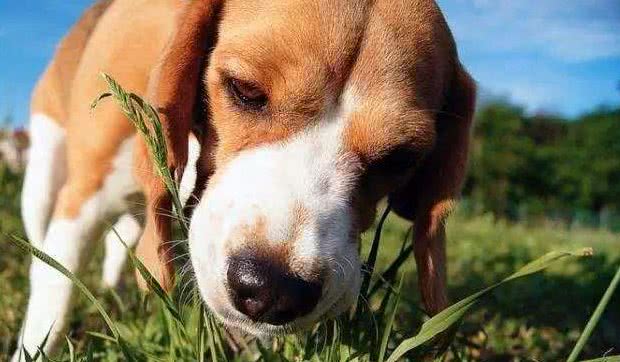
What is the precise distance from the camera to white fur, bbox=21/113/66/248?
497 cm

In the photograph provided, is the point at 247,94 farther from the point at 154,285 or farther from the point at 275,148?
the point at 154,285

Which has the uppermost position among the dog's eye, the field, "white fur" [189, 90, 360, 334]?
the dog's eye

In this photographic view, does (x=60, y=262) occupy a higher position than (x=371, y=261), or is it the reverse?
(x=371, y=261)

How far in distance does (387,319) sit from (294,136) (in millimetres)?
732

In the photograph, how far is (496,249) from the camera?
951cm

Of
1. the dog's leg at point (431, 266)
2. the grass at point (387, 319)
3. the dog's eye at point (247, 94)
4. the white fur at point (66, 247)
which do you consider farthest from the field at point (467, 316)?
the dog's eye at point (247, 94)

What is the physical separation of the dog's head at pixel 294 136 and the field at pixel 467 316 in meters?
0.37

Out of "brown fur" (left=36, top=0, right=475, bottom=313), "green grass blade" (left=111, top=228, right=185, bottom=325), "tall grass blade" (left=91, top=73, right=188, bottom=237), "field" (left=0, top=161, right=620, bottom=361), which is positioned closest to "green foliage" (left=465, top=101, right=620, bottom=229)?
"field" (left=0, top=161, right=620, bottom=361)

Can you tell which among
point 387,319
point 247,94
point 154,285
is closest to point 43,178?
point 247,94

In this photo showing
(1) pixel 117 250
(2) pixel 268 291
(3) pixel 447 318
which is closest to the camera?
(2) pixel 268 291

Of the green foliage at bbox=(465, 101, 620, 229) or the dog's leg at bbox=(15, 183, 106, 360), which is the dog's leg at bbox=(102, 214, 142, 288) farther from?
the green foliage at bbox=(465, 101, 620, 229)

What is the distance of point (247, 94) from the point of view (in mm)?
2961

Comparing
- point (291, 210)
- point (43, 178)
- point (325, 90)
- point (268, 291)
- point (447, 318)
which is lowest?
point (43, 178)

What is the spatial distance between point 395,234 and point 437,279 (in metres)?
7.18
